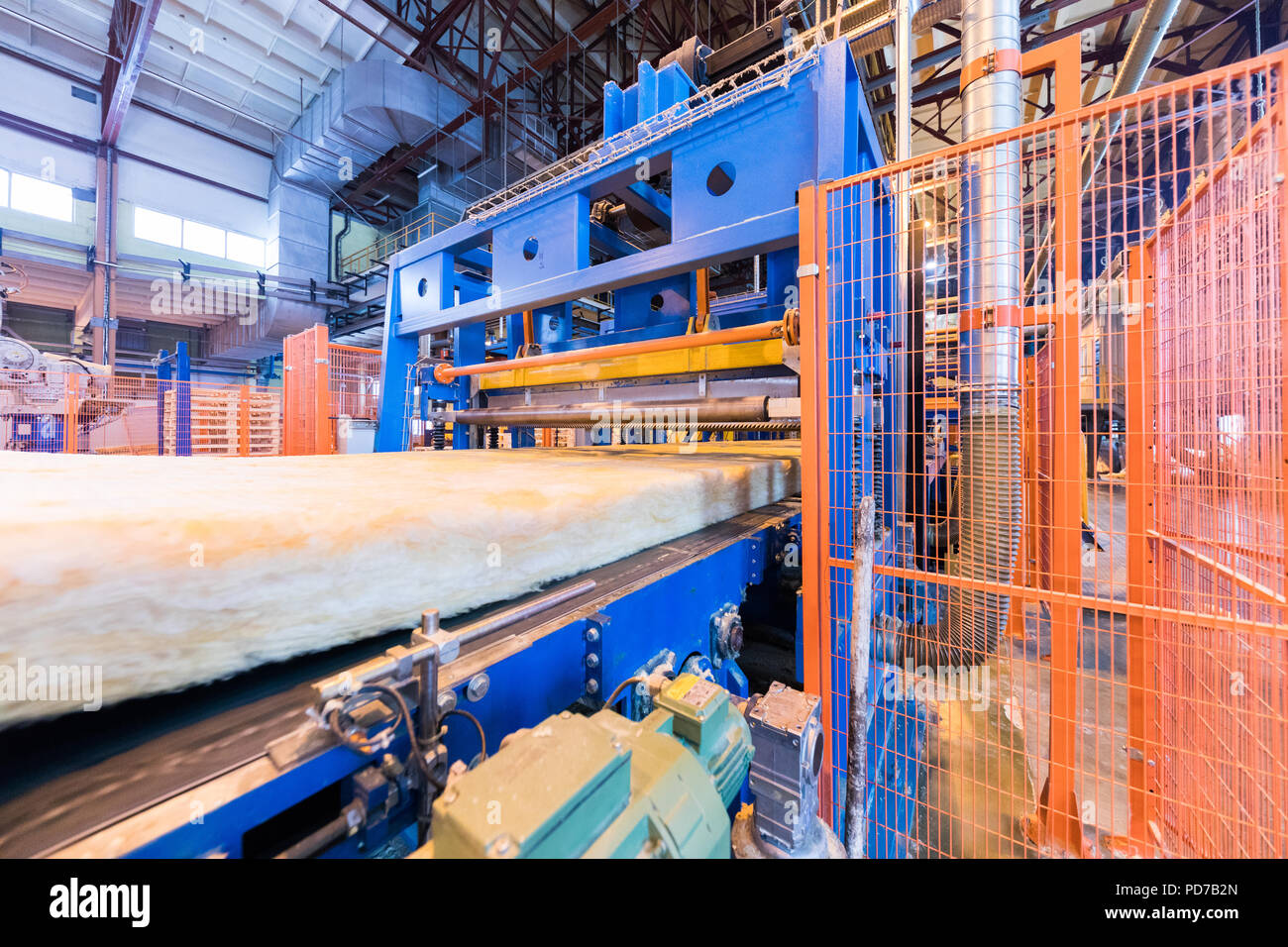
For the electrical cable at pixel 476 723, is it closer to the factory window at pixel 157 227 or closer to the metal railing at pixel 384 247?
the metal railing at pixel 384 247

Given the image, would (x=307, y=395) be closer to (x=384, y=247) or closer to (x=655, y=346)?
(x=655, y=346)

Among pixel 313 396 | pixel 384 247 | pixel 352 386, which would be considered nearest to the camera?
pixel 313 396

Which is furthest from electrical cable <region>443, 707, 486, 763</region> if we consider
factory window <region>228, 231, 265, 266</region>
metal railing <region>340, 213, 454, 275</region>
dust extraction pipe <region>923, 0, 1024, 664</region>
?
factory window <region>228, 231, 265, 266</region>

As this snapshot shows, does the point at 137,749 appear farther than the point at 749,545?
No

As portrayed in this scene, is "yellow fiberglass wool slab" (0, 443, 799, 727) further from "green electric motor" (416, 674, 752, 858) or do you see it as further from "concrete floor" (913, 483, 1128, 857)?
"concrete floor" (913, 483, 1128, 857)

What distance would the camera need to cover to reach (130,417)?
7.87m

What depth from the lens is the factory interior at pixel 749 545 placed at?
621 millimetres

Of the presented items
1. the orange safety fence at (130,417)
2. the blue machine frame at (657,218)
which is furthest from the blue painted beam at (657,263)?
the orange safety fence at (130,417)

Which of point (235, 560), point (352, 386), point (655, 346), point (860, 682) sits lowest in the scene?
point (860, 682)

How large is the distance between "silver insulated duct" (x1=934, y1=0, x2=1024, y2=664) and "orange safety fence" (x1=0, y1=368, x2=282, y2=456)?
8.66 metres

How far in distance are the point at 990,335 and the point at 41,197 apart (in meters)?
15.7

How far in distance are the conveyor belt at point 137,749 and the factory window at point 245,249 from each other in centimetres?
1476

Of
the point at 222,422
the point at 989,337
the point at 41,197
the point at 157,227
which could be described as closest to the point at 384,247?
the point at 157,227

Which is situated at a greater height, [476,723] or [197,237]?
[197,237]
